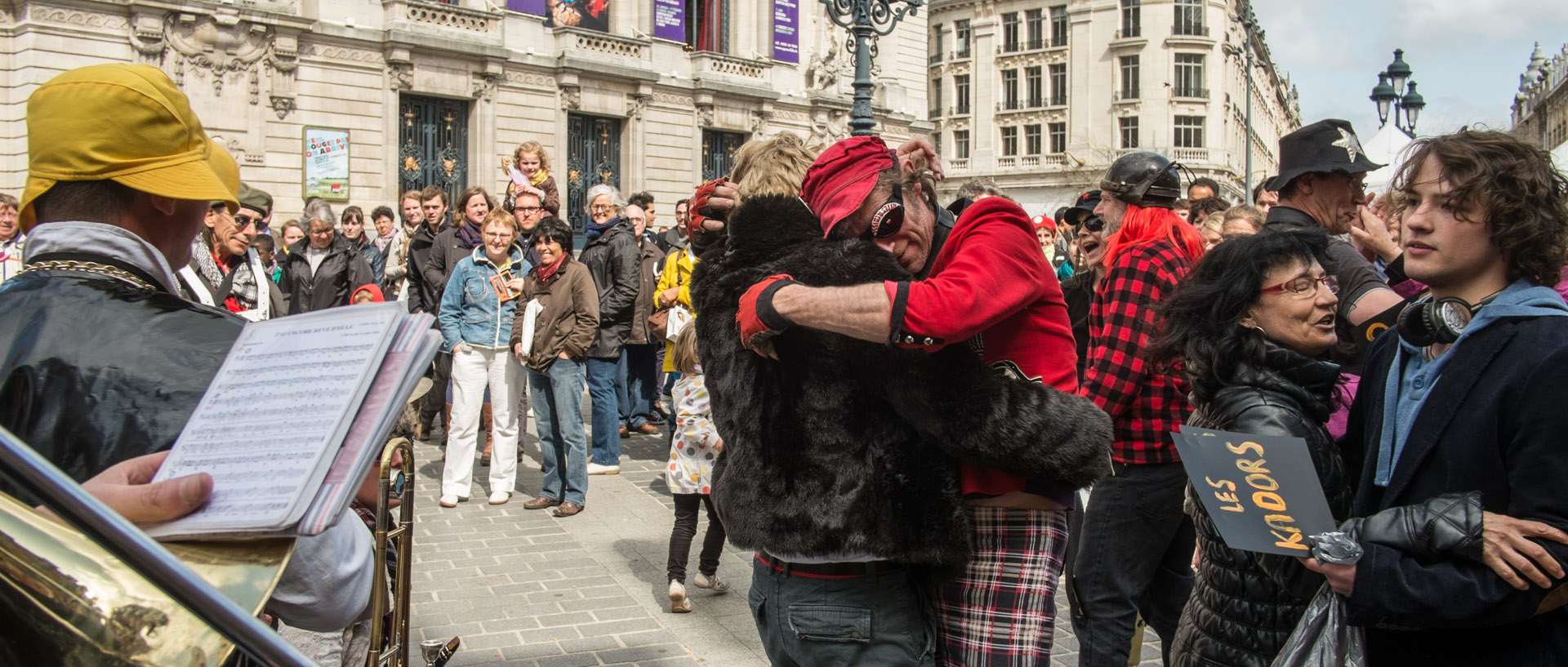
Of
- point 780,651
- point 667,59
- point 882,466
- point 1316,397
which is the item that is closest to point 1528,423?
point 1316,397

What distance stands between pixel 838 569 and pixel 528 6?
1118 inches

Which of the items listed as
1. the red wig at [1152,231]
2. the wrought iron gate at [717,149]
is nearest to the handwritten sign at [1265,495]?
the red wig at [1152,231]

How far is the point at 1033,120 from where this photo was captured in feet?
223

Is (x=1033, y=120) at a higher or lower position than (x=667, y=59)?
higher

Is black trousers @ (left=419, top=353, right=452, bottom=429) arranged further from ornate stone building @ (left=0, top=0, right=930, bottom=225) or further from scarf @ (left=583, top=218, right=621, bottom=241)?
ornate stone building @ (left=0, top=0, right=930, bottom=225)

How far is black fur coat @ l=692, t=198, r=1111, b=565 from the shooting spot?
2.42 meters

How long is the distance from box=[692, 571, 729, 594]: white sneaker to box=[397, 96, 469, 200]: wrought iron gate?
22.8 m

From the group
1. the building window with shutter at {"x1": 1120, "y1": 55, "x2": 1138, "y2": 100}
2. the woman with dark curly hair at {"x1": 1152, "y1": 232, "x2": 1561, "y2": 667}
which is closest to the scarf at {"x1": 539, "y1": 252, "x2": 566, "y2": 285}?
the woman with dark curly hair at {"x1": 1152, "y1": 232, "x2": 1561, "y2": 667}

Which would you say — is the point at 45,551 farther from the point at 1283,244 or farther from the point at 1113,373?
the point at 1113,373

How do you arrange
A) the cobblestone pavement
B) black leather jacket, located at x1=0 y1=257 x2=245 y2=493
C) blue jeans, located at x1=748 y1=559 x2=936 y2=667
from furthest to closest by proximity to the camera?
the cobblestone pavement < blue jeans, located at x1=748 y1=559 x2=936 y2=667 < black leather jacket, located at x1=0 y1=257 x2=245 y2=493

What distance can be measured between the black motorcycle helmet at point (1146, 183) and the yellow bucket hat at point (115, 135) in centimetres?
344

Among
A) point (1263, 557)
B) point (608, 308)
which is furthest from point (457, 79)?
point (1263, 557)

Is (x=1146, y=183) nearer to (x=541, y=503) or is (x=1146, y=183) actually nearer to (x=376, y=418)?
(x=376, y=418)

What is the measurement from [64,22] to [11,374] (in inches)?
990
